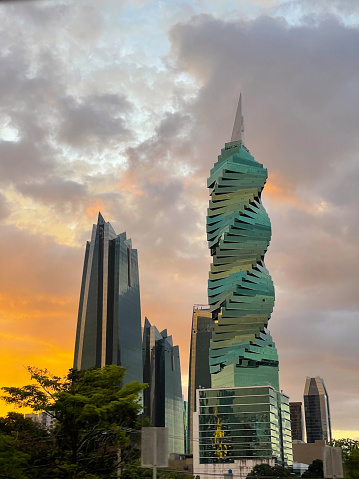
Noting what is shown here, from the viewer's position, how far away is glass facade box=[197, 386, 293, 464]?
516 feet

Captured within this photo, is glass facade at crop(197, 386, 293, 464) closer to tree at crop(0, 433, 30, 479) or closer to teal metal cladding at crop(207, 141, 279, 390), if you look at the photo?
teal metal cladding at crop(207, 141, 279, 390)

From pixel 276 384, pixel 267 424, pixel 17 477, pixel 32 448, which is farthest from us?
pixel 276 384

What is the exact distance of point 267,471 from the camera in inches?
5438

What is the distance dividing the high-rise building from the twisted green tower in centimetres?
29

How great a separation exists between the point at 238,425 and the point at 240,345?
27044mm

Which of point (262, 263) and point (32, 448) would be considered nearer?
point (32, 448)

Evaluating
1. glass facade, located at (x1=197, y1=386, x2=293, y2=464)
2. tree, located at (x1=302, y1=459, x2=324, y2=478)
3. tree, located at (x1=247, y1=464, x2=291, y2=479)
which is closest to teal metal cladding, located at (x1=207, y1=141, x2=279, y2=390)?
glass facade, located at (x1=197, y1=386, x2=293, y2=464)

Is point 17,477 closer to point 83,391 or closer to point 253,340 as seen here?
point 83,391

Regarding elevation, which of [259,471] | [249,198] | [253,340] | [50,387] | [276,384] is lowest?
[259,471]

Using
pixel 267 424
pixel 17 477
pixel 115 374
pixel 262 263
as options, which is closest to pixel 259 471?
pixel 267 424

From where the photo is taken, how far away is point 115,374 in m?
52.7

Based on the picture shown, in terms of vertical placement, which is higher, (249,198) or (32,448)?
(249,198)

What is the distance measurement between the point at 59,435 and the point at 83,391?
392 centimetres

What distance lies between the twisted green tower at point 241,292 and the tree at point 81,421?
128928mm
